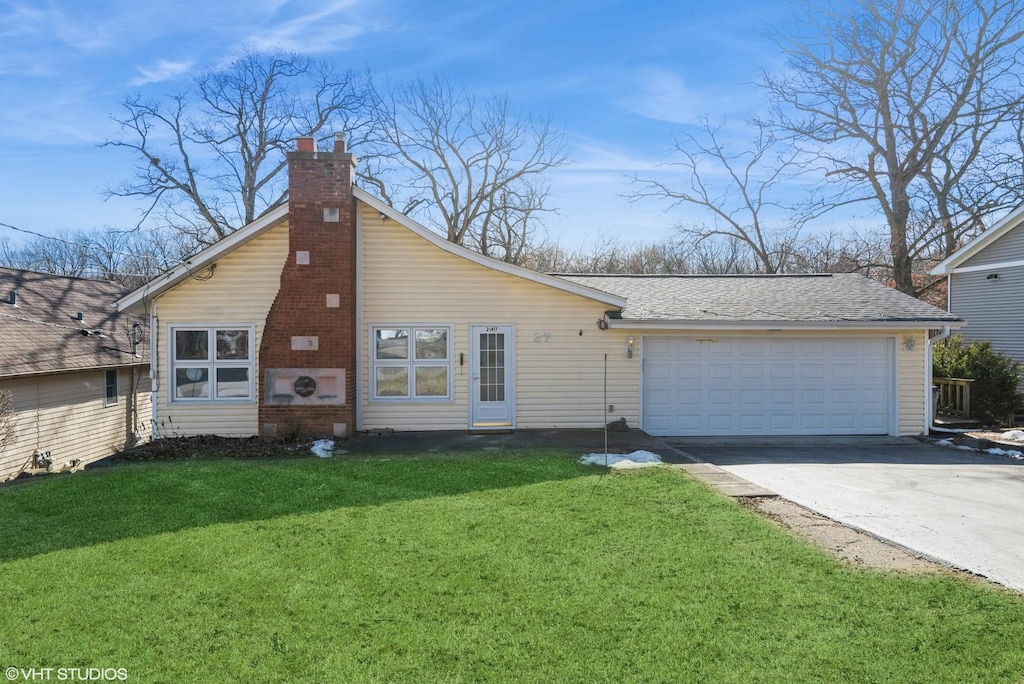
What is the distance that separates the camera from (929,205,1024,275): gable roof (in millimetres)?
16531

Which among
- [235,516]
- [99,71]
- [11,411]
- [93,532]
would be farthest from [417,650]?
[99,71]

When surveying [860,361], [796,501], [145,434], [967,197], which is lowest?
[145,434]

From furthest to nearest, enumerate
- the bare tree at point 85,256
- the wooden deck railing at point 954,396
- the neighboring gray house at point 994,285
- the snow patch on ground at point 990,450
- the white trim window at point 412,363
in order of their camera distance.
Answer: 1. the bare tree at point 85,256
2. the neighboring gray house at point 994,285
3. the wooden deck railing at point 954,396
4. the white trim window at point 412,363
5. the snow patch on ground at point 990,450

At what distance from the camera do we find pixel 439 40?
1852cm

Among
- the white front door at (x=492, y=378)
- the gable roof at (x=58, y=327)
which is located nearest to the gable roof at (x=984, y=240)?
the white front door at (x=492, y=378)

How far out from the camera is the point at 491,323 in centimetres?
1202

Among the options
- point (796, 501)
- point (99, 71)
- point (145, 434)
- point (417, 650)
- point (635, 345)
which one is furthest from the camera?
point (145, 434)

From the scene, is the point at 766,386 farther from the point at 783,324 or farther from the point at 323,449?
the point at 323,449

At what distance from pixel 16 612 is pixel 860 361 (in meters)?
13.2

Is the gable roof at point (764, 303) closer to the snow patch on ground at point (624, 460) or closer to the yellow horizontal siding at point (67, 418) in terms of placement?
the snow patch on ground at point (624, 460)

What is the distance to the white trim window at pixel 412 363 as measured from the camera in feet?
39.3

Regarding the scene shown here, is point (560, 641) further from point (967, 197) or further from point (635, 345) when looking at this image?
point (967, 197)

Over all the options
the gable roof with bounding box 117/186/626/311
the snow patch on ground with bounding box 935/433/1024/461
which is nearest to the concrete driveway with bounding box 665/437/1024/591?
the snow patch on ground with bounding box 935/433/1024/461

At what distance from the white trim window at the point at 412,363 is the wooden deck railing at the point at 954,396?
11.7 meters
